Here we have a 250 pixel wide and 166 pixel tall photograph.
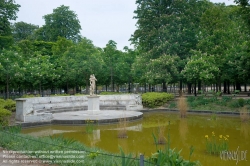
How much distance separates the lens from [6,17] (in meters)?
24.1

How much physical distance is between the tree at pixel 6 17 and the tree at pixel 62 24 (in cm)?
2600

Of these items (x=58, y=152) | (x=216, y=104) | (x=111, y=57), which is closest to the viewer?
(x=58, y=152)

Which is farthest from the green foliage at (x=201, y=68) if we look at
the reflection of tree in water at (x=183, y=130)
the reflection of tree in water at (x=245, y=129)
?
the reflection of tree in water at (x=183, y=130)

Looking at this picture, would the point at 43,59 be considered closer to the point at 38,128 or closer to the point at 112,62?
the point at 112,62

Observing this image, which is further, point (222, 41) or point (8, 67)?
point (222, 41)

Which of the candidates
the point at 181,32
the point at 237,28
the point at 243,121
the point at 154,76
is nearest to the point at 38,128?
the point at 243,121

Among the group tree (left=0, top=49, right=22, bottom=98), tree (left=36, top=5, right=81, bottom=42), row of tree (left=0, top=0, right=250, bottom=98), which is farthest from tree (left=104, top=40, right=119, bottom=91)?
tree (left=36, top=5, right=81, bottom=42)

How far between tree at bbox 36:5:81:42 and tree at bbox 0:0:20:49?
26.0 metres

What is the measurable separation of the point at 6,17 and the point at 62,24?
27676 millimetres

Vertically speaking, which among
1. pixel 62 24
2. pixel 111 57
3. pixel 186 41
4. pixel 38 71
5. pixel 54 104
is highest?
pixel 62 24

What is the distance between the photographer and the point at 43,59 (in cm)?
3186

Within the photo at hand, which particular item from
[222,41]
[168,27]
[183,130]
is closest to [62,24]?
[168,27]

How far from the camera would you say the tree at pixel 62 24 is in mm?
51000
